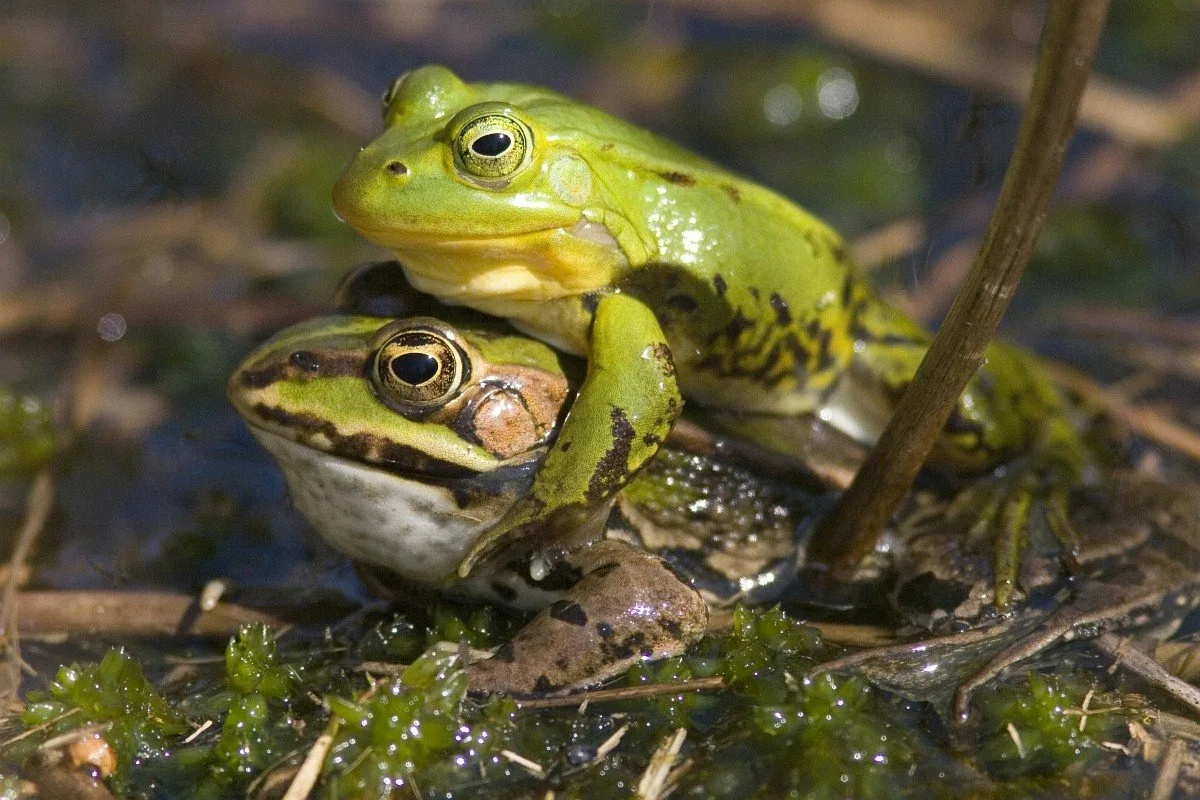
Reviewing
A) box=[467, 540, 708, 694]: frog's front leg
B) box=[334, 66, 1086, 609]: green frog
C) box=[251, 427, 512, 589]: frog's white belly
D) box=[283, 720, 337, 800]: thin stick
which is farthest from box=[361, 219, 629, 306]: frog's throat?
box=[283, 720, 337, 800]: thin stick

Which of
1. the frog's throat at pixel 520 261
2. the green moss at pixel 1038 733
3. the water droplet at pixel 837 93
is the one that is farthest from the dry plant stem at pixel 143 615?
the water droplet at pixel 837 93

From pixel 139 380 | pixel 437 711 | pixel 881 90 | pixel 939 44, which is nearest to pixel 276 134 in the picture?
pixel 139 380

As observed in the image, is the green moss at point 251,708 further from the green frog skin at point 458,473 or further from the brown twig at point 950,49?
the brown twig at point 950,49

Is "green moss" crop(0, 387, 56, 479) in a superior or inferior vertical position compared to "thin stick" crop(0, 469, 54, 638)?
superior

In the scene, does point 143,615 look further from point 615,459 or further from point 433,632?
point 615,459

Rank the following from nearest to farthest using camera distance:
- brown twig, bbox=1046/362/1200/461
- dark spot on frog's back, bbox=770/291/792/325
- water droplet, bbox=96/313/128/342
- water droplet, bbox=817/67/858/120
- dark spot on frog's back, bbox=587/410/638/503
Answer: dark spot on frog's back, bbox=587/410/638/503, dark spot on frog's back, bbox=770/291/792/325, brown twig, bbox=1046/362/1200/461, water droplet, bbox=96/313/128/342, water droplet, bbox=817/67/858/120

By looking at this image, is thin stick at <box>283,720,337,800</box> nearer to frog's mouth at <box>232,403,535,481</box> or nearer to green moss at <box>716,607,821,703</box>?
frog's mouth at <box>232,403,535,481</box>

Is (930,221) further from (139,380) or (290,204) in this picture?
(139,380)
